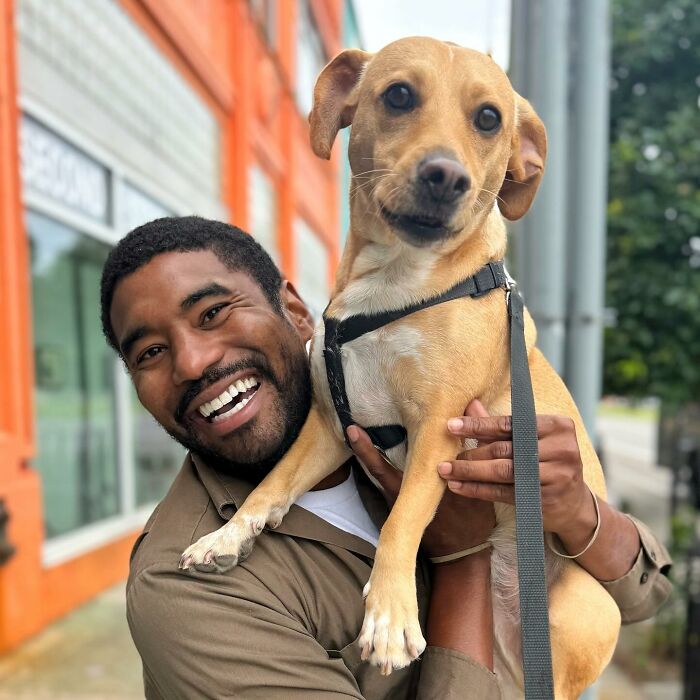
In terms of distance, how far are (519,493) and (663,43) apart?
4.47 meters

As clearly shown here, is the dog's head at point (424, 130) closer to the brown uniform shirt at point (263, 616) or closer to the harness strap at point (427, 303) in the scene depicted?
the harness strap at point (427, 303)

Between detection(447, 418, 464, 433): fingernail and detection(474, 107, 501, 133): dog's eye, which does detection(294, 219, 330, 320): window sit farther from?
detection(447, 418, 464, 433): fingernail

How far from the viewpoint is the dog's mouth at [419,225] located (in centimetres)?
151

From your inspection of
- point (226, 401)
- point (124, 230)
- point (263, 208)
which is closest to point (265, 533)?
point (226, 401)

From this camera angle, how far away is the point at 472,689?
1.41m

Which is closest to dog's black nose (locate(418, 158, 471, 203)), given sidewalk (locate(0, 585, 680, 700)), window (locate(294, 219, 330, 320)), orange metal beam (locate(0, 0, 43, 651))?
orange metal beam (locate(0, 0, 43, 651))

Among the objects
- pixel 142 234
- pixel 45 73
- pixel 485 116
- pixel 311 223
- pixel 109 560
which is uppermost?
pixel 311 223

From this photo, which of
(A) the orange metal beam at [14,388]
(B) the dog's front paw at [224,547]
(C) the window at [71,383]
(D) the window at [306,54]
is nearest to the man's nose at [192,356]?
(B) the dog's front paw at [224,547]

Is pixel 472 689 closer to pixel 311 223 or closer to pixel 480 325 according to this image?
pixel 480 325

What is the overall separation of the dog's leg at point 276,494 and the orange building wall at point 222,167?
2.88 meters

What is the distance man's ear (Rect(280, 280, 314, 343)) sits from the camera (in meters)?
1.99

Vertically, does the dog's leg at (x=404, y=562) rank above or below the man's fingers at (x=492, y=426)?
below

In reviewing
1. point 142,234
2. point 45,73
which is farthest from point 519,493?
point 45,73

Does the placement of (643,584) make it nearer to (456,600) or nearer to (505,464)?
(456,600)
